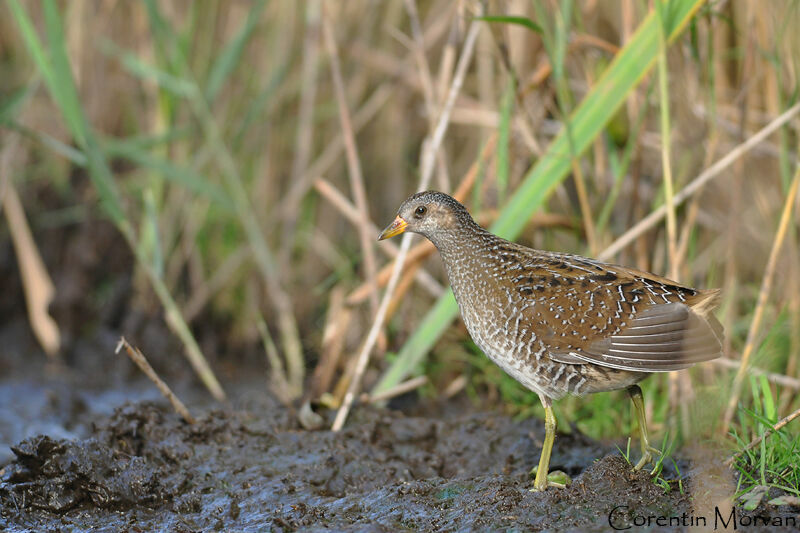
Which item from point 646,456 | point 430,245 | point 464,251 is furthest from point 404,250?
point 646,456

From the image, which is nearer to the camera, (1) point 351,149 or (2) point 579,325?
(2) point 579,325

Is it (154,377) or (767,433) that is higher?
(154,377)

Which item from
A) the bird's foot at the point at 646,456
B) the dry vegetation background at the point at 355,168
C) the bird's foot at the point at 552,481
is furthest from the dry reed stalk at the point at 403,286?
the bird's foot at the point at 646,456

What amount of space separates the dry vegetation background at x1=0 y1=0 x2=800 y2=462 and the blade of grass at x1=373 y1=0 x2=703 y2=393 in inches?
2.0

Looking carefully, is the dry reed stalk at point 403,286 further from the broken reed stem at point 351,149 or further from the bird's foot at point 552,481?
the bird's foot at point 552,481

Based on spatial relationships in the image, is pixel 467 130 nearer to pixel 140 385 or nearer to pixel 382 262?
pixel 382 262

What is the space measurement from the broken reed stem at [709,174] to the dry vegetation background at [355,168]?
0.02m

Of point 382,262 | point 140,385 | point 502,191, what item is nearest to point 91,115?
point 140,385

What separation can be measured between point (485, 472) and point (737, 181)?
209cm

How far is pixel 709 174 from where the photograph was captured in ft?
14.1

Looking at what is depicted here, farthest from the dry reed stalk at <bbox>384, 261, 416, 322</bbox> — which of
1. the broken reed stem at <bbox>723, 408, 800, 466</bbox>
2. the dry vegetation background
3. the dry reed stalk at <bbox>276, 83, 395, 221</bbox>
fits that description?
the broken reed stem at <bbox>723, 408, 800, 466</bbox>

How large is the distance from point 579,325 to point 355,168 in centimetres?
199

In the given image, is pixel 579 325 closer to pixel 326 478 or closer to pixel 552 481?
pixel 552 481

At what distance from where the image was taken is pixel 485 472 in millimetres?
4090
